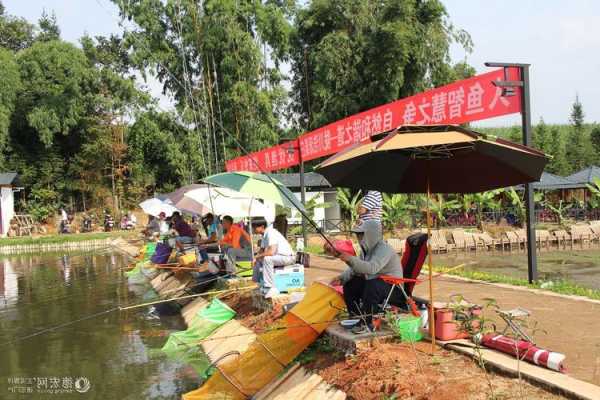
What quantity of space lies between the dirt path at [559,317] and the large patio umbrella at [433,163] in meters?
1.19

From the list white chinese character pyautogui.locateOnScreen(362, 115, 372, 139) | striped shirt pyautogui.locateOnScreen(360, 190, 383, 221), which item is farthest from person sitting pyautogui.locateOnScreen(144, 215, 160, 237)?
striped shirt pyautogui.locateOnScreen(360, 190, 383, 221)

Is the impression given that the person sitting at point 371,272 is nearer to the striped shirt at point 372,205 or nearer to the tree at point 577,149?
the striped shirt at point 372,205

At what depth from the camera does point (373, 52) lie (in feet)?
89.8

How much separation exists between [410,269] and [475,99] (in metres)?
5.29

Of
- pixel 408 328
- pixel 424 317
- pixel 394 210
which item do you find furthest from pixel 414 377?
pixel 394 210

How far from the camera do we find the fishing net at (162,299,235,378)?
26.1 ft

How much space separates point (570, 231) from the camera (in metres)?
20.4

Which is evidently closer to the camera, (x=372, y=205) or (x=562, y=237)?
(x=372, y=205)

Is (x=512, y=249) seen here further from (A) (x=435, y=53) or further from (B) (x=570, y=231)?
(A) (x=435, y=53)

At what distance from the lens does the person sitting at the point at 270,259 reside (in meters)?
7.92

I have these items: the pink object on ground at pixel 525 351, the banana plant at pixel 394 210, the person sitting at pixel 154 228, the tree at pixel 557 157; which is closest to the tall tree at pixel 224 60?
the person sitting at pixel 154 228

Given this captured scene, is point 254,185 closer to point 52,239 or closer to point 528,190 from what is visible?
point 528,190

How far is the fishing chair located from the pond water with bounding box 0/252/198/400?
281 cm

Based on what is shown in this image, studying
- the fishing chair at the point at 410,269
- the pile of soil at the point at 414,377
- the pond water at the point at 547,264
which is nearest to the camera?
the pile of soil at the point at 414,377
